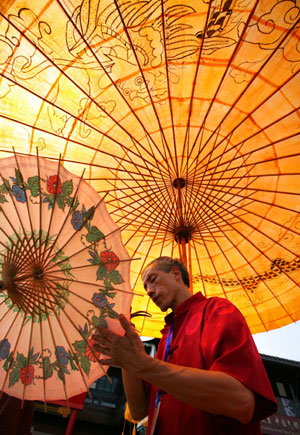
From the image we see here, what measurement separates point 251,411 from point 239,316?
15.3 inches

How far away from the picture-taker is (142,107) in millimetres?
3121

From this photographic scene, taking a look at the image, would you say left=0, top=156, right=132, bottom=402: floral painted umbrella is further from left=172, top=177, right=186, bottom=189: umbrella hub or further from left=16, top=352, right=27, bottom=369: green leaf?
left=172, top=177, right=186, bottom=189: umbrella hub

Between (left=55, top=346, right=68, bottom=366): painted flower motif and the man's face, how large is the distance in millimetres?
608

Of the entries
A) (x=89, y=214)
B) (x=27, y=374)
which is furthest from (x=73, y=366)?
(x=89, y=214)

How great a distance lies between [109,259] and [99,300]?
0.25 metres

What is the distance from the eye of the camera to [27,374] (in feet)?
5.96

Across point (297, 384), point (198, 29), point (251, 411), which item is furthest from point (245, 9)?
point (297, 384)

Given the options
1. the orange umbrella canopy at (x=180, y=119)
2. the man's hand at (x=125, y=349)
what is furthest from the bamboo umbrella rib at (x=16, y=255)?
the man's hand at (x=125, y=349)

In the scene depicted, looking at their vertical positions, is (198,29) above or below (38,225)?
above

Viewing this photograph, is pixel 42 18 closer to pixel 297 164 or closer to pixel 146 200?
pixel 146 200

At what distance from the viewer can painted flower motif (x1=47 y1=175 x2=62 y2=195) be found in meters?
1.93

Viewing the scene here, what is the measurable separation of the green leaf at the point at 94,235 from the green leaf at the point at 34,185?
0.42m

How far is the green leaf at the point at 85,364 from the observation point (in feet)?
5.80

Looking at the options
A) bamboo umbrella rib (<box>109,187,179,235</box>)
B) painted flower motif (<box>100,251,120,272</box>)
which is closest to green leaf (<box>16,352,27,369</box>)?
painted flower motif (<box>100,251,120,272</box>)
